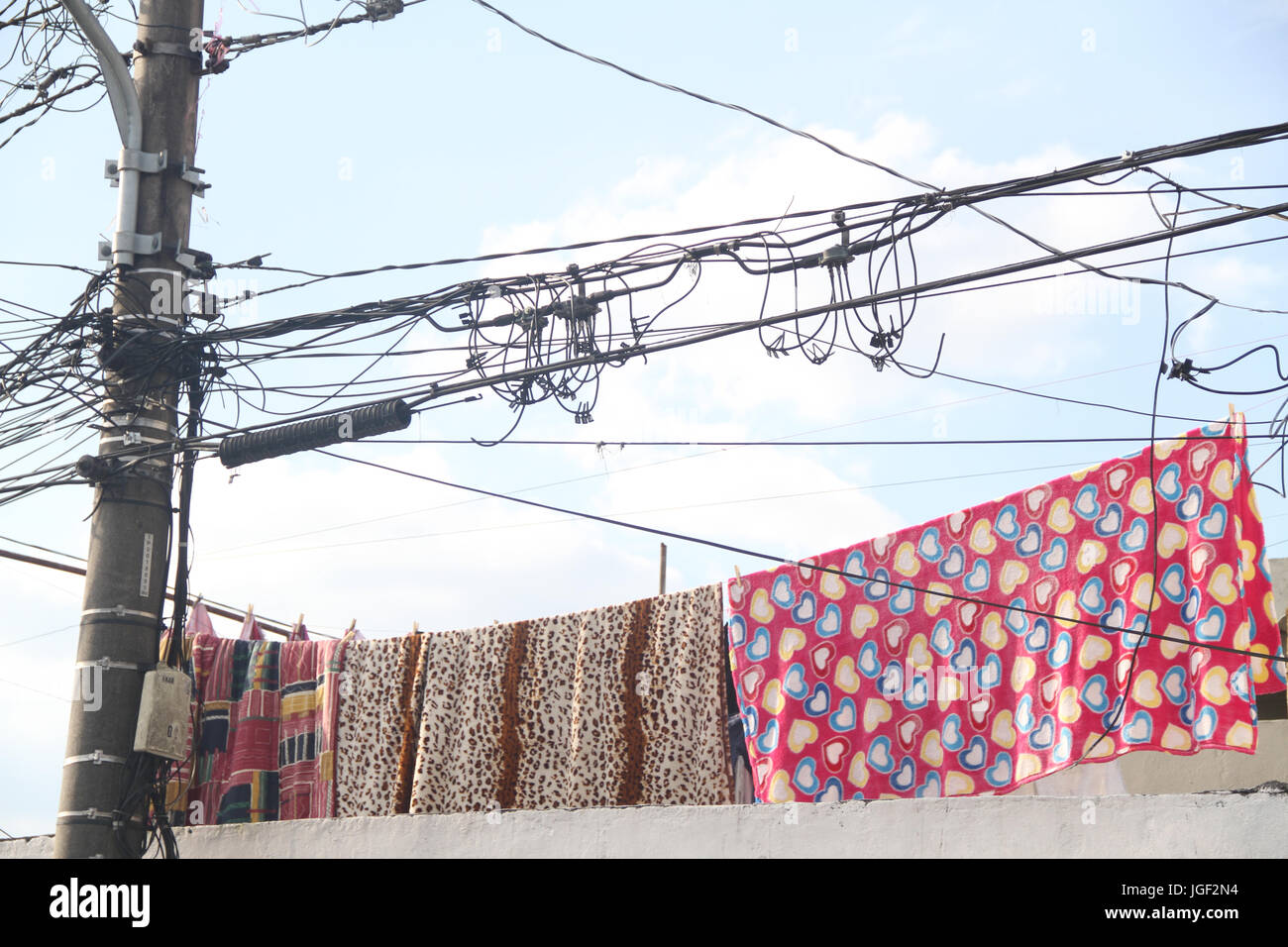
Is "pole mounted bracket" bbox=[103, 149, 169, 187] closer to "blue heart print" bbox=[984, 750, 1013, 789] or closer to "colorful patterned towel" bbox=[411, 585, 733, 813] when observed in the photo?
"colorful patterned towel" bbox=[411, 585, 733, 813]

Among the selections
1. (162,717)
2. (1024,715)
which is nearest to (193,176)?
(162,717)

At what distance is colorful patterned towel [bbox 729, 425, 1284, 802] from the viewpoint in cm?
688

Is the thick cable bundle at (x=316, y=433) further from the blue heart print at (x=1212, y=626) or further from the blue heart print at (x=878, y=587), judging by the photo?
the blue heart print at (x=1212, y=626)

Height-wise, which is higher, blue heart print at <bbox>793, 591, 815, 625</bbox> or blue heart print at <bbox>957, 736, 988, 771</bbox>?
blue heart print at <bbox>793, 591, 815, 625</bbox>

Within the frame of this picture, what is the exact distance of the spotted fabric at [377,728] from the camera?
873cm

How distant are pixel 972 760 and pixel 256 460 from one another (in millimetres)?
4124

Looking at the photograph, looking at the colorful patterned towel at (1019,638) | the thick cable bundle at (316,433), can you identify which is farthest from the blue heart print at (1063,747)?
the thick cable bundle at (316,433)

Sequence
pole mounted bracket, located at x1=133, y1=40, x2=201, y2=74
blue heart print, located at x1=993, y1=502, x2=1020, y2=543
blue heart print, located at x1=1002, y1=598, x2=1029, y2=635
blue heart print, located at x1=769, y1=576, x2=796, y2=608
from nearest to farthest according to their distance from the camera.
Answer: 1. blue heart print, located at x1=1002, y1=598, x2=1029, y2=635
2. blue heart print, located at x1=993, y1=502, x2=1020, y2=543
3. pole mounted bracket, located at x1=133, y1=40, x2=201, y2=74
4. blue heart print, located at x1=769, y1=576, x2=796, y2=608

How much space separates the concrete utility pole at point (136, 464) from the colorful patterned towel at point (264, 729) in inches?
73.4

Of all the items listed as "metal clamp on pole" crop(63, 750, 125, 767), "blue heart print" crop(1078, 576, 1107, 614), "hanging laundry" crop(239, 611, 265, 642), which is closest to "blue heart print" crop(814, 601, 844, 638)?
"blue heart print" crop(1078, 576, 1107, 614)

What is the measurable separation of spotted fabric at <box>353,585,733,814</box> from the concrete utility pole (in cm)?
189
